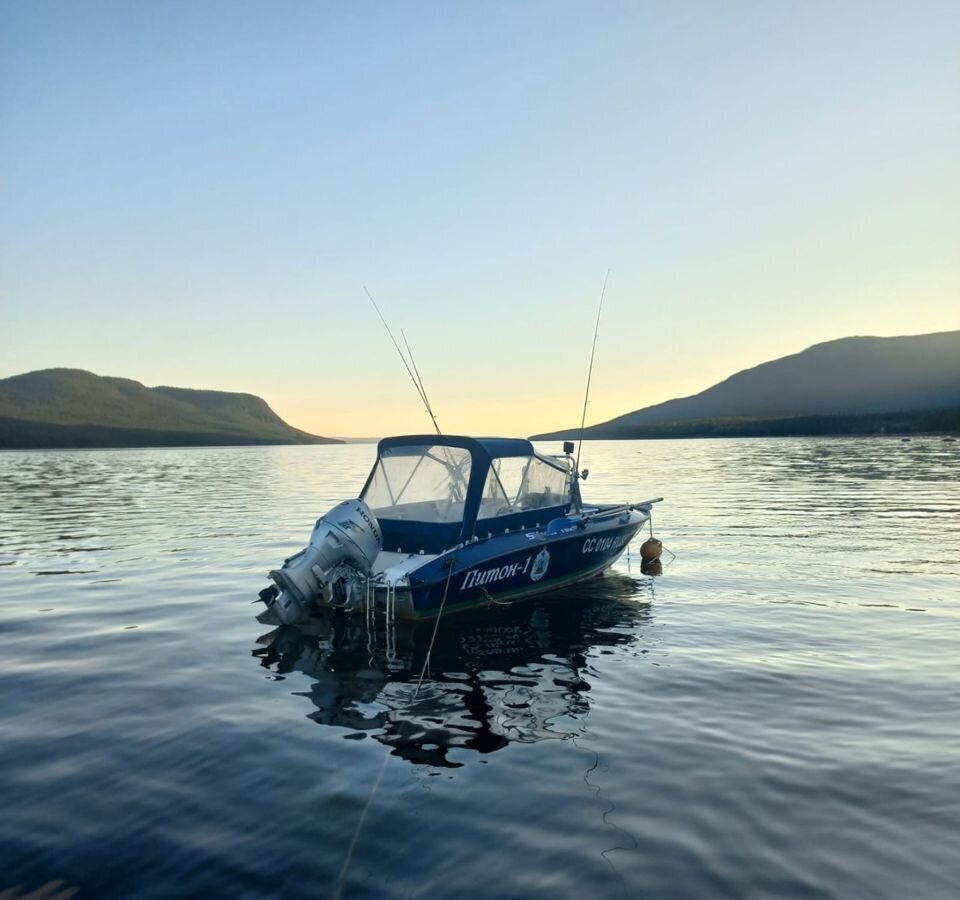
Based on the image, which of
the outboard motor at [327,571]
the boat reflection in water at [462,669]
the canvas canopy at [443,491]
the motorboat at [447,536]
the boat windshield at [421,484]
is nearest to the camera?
the boat reflection in water at [462,669]

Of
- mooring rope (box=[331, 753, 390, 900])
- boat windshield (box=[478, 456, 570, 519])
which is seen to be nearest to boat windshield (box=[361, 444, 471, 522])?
boat windshield (box=[478, 456, 570, 519])

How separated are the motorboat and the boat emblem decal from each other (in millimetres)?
27

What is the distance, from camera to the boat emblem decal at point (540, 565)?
45.4 feet

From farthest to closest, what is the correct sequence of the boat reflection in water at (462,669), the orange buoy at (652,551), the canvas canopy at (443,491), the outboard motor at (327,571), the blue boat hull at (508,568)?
the orange buoy at (652,551), the canvas canopy at (443,491), the blue boat hull at (508,568), the outboard motor at (327,571), the boat reflection in water at (462,669)

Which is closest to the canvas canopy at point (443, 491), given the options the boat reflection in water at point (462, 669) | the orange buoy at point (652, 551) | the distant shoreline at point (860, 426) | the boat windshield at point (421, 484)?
the boat windshield at point (421, 484)

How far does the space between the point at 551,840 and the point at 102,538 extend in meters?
21.4

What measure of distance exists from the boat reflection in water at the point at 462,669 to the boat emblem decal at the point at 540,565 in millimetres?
595

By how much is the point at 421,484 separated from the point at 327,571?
2.95 metres

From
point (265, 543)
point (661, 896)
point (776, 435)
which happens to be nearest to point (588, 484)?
point (265, 543)

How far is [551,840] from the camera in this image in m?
5.43

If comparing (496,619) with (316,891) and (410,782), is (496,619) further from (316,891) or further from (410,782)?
(316,891)

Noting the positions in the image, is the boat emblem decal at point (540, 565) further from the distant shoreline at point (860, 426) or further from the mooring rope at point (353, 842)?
the distant shoreline at point (860, 426)

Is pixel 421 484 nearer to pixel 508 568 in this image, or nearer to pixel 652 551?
pixel 508 568

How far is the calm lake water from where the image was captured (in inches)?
201
